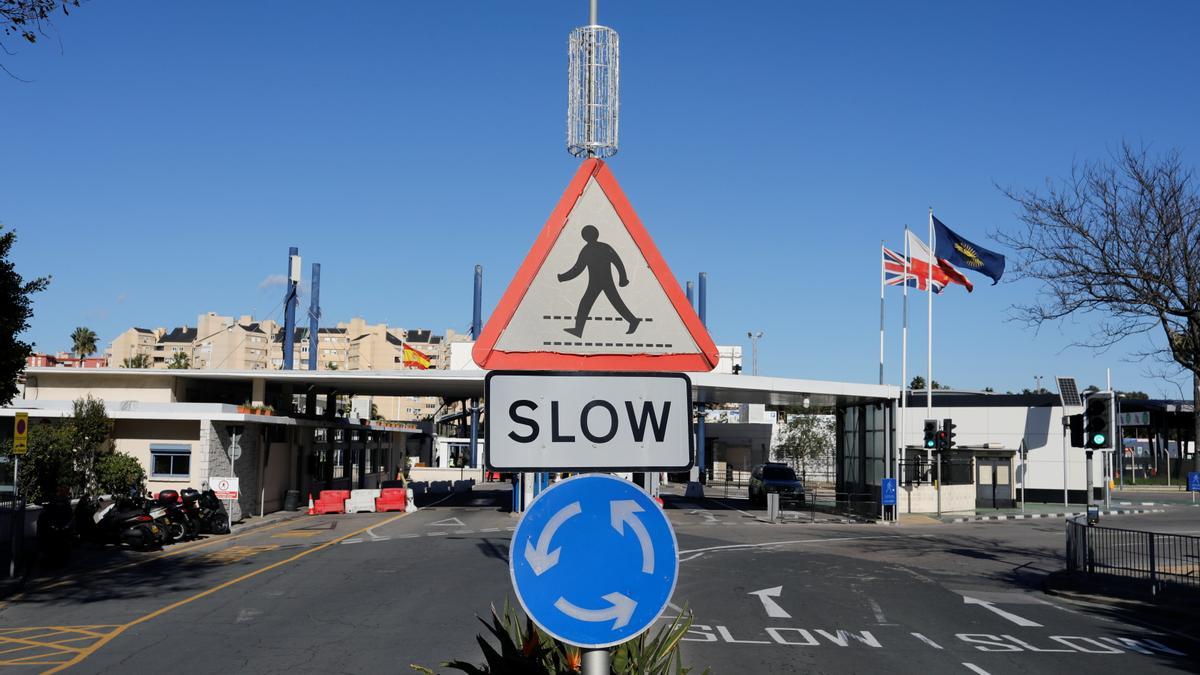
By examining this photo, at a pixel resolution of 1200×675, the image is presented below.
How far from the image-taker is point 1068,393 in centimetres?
4756

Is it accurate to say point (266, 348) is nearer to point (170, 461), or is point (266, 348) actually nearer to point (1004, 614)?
point (170, 461)

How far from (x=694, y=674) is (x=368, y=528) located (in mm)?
23028

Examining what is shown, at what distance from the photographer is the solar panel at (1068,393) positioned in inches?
1857

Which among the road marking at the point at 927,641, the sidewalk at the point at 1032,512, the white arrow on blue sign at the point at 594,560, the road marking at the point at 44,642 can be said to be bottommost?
the sidewalk at the point at 1032,512

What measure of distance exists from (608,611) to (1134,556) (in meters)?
18.9

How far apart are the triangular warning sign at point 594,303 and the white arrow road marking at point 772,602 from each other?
41.7 feet

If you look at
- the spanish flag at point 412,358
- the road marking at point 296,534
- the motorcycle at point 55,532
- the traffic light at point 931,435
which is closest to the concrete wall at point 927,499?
the traffic light at point 931,435

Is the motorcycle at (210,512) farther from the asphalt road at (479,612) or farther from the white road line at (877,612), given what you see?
the white road line at (877,612)

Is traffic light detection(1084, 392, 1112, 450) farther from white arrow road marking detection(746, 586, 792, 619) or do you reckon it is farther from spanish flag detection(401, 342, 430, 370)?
spanish flag detection(401, 342, 430, 370)

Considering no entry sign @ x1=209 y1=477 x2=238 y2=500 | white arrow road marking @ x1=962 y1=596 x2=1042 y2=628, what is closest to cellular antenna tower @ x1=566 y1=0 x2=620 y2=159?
white arrow road marking @ x1=962 y1=596 x2=1042 y2=628

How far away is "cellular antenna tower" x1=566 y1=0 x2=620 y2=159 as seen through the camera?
3857 mm

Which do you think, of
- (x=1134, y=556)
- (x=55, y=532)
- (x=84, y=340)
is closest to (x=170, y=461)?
(x=55, y=532)

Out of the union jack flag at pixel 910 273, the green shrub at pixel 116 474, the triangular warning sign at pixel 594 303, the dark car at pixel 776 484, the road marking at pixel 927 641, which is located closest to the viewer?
the triangular warning sign at pixel 594 303

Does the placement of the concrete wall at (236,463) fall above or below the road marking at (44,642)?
above
